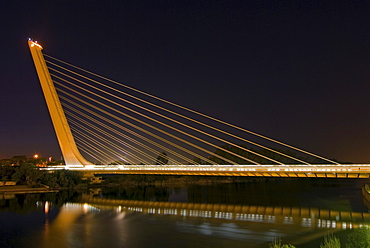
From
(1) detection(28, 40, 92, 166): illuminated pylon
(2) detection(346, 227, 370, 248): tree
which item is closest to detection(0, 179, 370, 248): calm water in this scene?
(2) detection(346, 227, 370, 248): tree

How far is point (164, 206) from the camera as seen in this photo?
25.9 m

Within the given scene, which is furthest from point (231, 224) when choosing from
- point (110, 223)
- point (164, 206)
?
point (164, 206)

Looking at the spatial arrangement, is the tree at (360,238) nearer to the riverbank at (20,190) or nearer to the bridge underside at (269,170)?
the bridge underside at (269,170)

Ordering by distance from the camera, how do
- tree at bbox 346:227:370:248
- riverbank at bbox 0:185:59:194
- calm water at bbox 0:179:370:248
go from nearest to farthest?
tree at bbox 346:227:370:248 < calm water at bbox 0:179:370:248 < riverbank at bbox 0:185:59:194

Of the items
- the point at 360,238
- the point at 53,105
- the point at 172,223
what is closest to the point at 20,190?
the point at 53,105

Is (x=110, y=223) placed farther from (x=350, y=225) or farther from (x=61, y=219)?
(x=350, y=225)

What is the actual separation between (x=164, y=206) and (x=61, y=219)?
328 inches

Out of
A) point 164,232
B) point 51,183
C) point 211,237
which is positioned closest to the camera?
point 211,237

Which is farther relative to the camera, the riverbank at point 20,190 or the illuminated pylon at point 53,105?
the riverbank at point 20,190

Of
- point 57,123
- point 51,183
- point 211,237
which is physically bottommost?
point 211,237

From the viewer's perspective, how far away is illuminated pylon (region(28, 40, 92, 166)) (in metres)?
30.7

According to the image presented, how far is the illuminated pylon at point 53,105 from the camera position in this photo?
101ft

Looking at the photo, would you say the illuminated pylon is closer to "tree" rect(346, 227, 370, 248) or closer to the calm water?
the calm water

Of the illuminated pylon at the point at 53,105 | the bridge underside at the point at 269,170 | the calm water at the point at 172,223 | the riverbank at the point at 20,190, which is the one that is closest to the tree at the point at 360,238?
the calm water at the point at 172,223
